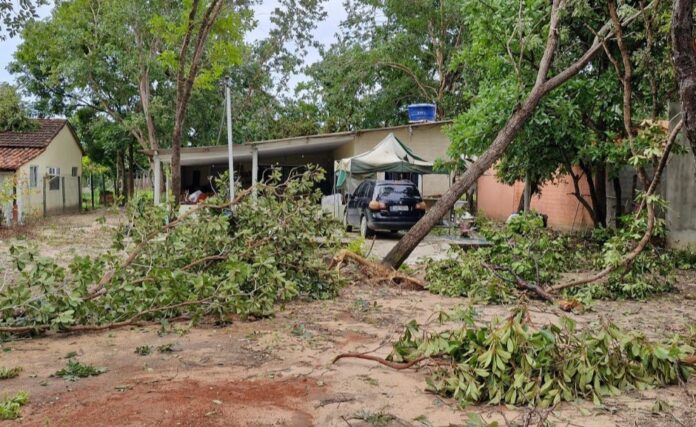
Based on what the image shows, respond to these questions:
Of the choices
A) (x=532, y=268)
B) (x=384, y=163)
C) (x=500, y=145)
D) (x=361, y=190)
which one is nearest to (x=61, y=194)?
(x=361, y=190)

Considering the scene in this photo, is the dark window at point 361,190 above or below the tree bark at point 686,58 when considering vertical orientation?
below

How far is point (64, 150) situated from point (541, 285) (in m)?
23.7

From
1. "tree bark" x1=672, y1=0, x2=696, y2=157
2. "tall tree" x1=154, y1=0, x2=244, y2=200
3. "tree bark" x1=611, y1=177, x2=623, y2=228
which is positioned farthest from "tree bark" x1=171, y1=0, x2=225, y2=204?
"tree bark" x1=672, y1=0, x2=696, y2=157

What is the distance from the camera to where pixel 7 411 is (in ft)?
12.3

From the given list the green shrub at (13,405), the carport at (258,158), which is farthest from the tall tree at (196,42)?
the green shrub at (13,405)

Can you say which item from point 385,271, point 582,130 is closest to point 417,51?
point 582,130

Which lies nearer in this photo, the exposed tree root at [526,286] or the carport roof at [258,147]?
the exposed tree root at [526,286]

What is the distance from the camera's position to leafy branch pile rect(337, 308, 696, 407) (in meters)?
4.12

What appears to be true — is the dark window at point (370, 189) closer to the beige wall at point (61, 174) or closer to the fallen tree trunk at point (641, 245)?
the fallen tree trunk at point (641, 245)

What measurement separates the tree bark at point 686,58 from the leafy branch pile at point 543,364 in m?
1.61

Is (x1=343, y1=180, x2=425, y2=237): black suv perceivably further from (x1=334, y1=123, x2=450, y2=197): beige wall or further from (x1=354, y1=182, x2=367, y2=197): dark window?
(x1=334, y1=123, x2=450, y2=197): beige wall

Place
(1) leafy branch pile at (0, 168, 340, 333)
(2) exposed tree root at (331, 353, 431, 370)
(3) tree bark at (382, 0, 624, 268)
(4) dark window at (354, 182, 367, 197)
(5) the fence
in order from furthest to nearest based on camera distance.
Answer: (5) the fence
(4) dark window at (354, 182, 367, 197)
(3) tree bark at (382, 0, 624, 268)
(1) leafy branch pile at (0, 168, 340, 333)
(2) exposed tree root at (331, 353, 431, 370)

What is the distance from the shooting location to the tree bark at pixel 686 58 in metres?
3.89

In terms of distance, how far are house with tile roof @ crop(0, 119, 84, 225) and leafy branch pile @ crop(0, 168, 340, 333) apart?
1303 centimetres
